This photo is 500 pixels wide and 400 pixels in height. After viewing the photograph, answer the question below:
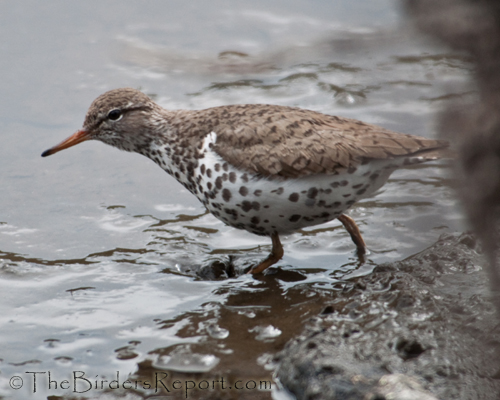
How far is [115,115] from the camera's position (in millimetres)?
7012

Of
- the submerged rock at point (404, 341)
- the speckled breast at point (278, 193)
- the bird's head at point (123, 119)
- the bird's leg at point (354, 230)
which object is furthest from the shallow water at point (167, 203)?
the speckled breast at point (278, 193)

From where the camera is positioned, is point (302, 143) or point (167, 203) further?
point (167, 203)

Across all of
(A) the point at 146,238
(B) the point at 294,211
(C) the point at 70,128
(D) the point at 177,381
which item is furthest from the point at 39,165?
(D) the point at 177,381

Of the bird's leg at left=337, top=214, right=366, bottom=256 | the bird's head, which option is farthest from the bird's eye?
the bird's leg at left=337, top=214, right=366, bottom=256

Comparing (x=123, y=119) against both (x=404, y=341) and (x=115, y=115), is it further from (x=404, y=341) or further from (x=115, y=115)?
(x=404, y=341)

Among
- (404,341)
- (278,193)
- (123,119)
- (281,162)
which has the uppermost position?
(123,119)

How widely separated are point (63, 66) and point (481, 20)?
9021 mm

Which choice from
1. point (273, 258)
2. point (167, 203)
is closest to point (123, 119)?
point (167, 203)

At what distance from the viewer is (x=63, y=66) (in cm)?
1052

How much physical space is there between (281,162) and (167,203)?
2.38 metres

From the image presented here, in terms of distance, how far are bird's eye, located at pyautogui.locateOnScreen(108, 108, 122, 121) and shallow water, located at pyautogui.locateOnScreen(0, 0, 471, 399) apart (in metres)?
0.68

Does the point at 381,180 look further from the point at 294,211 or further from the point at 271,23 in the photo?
the point at 271,23

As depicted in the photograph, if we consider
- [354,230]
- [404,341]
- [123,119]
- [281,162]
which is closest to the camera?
[404,341]

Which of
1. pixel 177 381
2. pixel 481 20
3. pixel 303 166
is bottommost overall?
pixel 177 381
